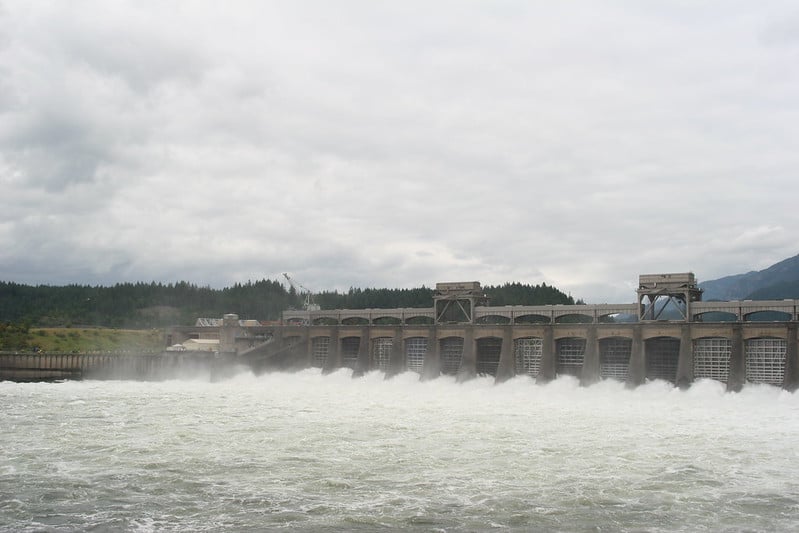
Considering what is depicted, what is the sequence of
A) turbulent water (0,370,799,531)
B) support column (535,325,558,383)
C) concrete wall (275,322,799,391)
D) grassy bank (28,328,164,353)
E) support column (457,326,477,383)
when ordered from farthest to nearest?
grassy bank (28,328,164,353), support column (457,326,477,383), support column (535,325,558,383), concrete wall (275,322,799,391), turbulent water (0,370,799,531)

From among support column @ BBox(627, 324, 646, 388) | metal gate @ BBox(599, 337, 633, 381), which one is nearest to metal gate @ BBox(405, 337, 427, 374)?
metal gate @ BBox(599, 337, 633, 381)

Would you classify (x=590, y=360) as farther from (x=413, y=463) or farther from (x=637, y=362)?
(x=413, y=463)

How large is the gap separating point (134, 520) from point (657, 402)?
44.8m

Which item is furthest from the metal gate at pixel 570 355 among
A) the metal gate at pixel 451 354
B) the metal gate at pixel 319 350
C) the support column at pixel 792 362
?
the metal gate at pixel 319 350

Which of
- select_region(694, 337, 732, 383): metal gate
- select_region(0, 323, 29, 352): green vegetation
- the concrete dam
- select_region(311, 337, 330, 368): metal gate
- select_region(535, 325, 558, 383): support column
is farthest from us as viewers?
select_region(0, 323, 29, 352): green vegetation

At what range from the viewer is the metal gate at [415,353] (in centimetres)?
8188

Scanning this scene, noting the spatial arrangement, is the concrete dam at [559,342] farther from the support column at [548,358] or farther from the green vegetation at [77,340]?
the green vegetation at [77,340]

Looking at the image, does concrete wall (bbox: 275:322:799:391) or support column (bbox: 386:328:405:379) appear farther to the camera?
support column (bbox: 386:328:405:379)

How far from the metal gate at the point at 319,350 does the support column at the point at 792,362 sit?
5121 cm

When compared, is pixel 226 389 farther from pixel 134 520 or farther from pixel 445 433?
pixel 134 520

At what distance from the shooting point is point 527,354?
74250mm

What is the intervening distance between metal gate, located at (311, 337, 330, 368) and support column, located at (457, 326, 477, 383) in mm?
20749

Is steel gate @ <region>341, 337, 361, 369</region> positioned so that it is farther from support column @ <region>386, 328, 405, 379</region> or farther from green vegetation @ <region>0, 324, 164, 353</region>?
green vegetation @ <region>0, 324, 164, 353</region>

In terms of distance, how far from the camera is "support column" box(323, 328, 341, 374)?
85438 millimetres
